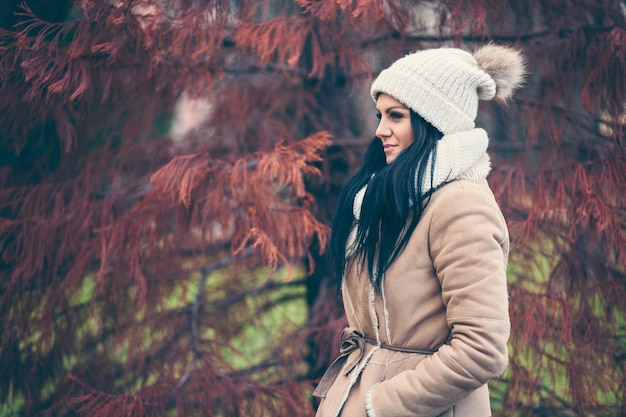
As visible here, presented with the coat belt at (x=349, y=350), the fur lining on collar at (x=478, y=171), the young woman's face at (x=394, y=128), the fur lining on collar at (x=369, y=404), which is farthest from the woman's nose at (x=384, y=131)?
the fur lining on collar at (x=369, y=404)

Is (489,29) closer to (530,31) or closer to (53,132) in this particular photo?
(530,31)

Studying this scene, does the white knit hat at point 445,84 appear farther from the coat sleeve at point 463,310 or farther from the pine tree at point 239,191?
the pine tree at point 239,191

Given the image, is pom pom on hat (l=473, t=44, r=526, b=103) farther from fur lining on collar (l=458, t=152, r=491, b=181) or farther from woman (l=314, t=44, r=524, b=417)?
fur lining on collar (l=458, t=152, r=491, b=181)

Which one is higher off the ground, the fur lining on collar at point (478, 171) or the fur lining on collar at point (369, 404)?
the fur lining on collar at point (478, 171)

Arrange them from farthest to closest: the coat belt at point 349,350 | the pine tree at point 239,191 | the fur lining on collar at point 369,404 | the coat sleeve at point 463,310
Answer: the pine tree at point 239,191, the coat belt at point 349,350, the fur lining on collar at point 369,404, the coat sleeve at point 463,310

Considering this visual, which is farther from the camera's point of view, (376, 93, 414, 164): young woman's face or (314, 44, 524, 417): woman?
(376, 93, 414, 164): young woman's face

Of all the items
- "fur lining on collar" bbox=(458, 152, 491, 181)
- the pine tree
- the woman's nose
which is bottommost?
the pine tree

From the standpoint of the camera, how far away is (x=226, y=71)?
11.0 feet

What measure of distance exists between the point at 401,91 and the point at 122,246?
1881 millimetres

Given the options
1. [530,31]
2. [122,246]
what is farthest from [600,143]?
[122,246]

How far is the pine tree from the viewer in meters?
2.95

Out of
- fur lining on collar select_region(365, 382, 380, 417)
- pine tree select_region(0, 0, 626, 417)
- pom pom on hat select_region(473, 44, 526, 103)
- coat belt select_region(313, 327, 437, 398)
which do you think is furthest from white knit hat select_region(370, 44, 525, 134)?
pine tree select_region(0, 0, 626, 417)

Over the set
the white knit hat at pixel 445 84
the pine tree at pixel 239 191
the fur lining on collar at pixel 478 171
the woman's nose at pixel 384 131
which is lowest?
the pine tree at pixel 239 191

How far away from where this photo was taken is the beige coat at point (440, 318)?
1472 millimetres
